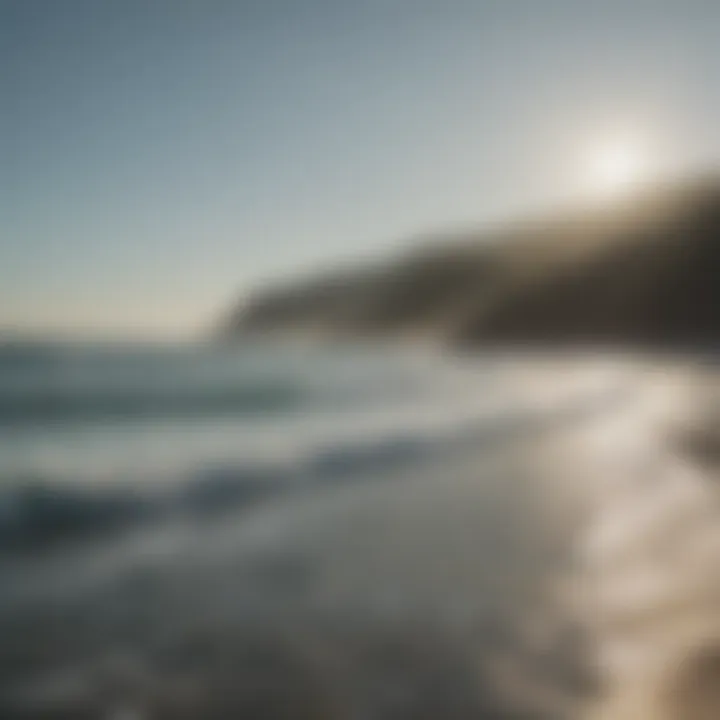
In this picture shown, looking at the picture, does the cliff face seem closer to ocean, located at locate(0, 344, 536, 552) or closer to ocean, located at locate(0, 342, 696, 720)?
ocean, located at locate(0, 344, 536, 552)

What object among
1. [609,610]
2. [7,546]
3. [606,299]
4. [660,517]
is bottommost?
[609,610]

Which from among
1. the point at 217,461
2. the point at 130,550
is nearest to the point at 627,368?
the point at 217,461

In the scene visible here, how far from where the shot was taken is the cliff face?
5900 cm

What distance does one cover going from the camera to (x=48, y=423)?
67.4 ft

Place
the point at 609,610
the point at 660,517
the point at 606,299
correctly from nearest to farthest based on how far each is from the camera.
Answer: the point at 609,610 → the point at 660,517 → the point at 606,299

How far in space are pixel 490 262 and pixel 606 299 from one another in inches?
911

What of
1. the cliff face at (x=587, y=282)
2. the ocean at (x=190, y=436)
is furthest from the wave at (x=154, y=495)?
the cliff face at (x=587, y=282)

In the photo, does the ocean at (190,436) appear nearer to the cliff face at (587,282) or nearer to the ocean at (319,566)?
the ocean at (319,566)

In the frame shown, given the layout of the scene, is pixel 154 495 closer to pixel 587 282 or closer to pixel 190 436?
pixel 190 436

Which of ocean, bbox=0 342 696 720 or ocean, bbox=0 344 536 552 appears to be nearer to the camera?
ocean, bbox=0 342 696 720

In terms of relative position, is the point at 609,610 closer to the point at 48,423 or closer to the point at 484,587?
the point at 484,587

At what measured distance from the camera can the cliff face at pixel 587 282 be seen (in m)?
59.0

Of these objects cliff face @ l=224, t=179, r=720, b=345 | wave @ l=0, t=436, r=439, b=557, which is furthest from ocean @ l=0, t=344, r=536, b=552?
cliff face @ l=224, t=179, r=720, b=345

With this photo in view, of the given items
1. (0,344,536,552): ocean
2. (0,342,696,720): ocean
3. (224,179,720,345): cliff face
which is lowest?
(0,342,696,720): ocean
